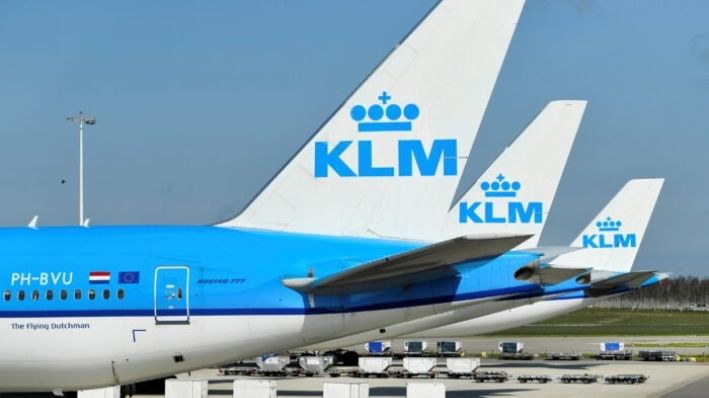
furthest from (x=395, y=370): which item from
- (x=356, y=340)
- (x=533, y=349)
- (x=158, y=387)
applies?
(x=533, y=349)

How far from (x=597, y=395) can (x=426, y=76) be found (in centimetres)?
1607

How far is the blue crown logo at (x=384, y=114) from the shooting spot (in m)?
24.9

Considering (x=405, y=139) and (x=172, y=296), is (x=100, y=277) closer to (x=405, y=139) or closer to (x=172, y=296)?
(x=172, y=296)

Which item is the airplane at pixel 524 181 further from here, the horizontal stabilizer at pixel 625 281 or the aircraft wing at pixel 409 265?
the aircraft wing at pixel 409 265

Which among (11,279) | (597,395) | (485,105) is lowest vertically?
(597,395)

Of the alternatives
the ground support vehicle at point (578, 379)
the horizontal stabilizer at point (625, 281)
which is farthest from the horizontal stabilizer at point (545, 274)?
the horizontal stabilizer at point (625, 281)

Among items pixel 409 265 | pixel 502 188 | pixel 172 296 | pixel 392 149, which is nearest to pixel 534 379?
pixel 502 188

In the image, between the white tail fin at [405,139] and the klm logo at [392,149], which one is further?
the klm logo at [392,149]

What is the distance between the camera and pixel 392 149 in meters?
25.0

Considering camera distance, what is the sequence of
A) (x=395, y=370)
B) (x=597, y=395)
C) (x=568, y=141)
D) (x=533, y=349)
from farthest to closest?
(x=533, y=349) → (x=395, y=370) → (x=568, y=141) → (x=597, y=395)

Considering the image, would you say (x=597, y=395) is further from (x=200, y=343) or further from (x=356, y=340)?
(x=200, y=343)

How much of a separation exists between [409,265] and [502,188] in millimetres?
18011

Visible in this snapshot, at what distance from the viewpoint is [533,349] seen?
70062 mm

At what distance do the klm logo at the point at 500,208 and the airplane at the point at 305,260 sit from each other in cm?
1358
